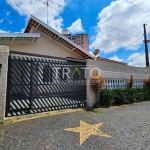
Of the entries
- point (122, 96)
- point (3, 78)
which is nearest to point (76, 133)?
point (3, 78)

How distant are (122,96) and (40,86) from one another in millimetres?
5496

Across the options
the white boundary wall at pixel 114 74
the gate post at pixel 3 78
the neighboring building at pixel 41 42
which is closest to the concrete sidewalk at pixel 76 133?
the gate post at pixel 3 78

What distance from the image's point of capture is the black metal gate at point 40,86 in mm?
5699

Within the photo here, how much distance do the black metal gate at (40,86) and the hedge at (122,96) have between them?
1.30m

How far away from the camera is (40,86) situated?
664 centimetres

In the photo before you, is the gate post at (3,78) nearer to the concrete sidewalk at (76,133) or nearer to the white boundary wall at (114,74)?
the concrete sidewalk at (76,133)

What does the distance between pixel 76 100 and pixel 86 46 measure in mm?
15751

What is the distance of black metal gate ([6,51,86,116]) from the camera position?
5699 millimetres

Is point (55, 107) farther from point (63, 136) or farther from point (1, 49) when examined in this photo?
point (1, 49)

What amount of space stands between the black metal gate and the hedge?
1298 millimetres

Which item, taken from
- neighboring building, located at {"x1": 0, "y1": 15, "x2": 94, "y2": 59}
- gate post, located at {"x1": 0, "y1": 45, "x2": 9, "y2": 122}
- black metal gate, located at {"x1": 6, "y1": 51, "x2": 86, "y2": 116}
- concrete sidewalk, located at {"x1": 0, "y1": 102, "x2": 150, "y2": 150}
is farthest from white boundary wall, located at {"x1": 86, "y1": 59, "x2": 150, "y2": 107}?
gate post, located at {"x1": 0, "y1": 45, "x2": 9, "y2": 122}

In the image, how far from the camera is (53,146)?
3463 mm

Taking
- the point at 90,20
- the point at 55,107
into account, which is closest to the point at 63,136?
the point at 55,107

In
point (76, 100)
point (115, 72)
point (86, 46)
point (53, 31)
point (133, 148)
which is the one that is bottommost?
point (133, 148)
